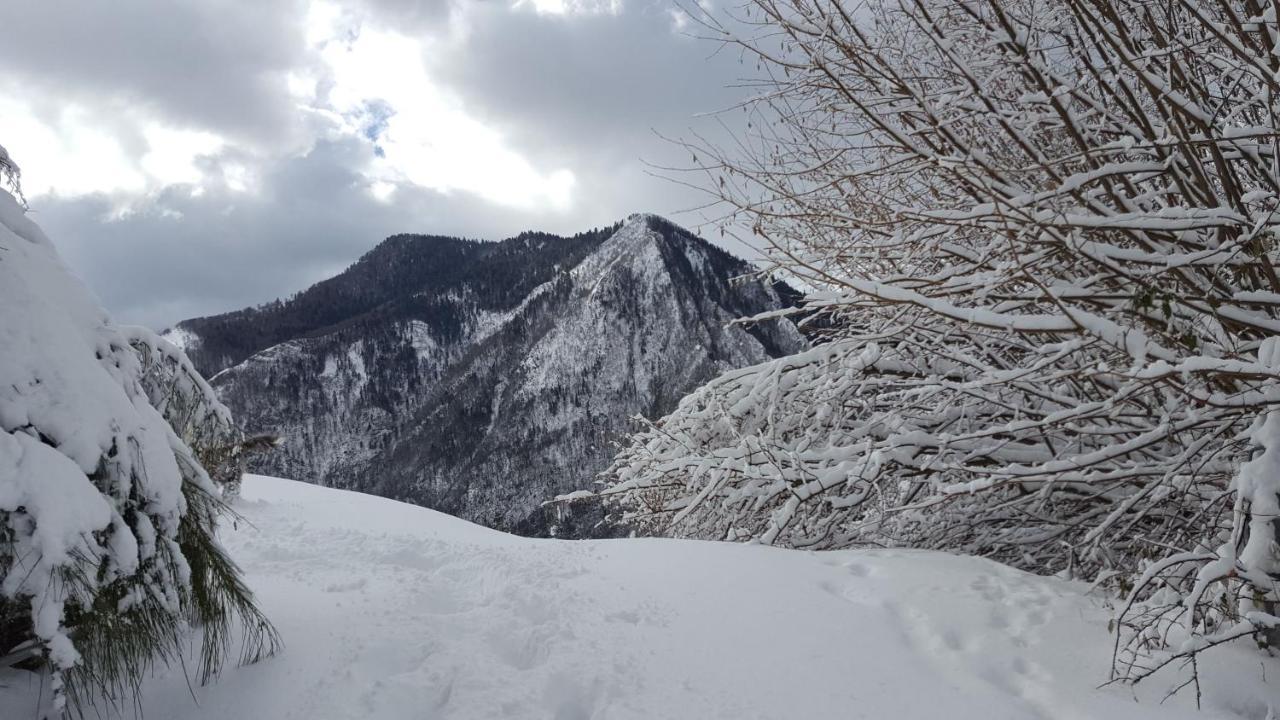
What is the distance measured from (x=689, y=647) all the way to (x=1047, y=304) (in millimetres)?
2028

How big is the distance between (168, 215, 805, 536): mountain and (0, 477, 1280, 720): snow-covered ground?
90452 millimetres

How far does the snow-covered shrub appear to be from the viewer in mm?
1703

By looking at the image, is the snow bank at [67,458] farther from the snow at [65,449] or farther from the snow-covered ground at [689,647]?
the snow-covered ground at [689,647]

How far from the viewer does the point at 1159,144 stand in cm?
205

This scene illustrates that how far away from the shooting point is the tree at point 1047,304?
2.04 meters

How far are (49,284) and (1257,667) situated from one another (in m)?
4.29

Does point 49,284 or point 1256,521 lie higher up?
point 49,284

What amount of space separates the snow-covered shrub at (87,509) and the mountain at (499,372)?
9139cm

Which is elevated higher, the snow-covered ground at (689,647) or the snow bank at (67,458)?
the snow bank at (67,458)

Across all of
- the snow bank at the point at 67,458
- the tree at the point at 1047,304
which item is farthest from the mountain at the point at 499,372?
the snow bank at the point at 67,458

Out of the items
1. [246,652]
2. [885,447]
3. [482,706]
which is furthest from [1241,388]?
[246,652]

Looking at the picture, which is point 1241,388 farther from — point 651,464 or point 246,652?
point 246,652

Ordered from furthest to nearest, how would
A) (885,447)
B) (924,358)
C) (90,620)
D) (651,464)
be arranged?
1. (651,464)
2. (924,358)
3. (885,447)
4. (90,620)

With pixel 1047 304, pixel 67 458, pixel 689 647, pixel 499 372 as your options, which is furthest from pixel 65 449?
pixel 499 372
